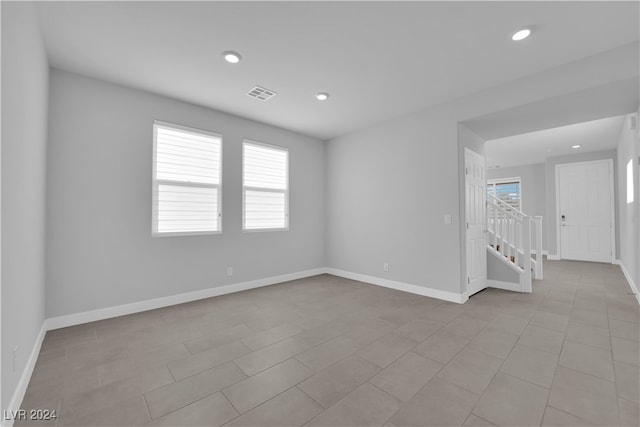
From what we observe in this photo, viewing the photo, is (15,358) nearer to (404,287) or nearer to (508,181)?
(404,287)

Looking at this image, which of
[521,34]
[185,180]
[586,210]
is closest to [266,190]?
[185,180]

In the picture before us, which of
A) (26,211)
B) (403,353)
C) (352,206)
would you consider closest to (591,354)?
(403,353)

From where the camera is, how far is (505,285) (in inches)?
171

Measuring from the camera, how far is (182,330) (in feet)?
9.40

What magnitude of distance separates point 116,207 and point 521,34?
4.59 meters

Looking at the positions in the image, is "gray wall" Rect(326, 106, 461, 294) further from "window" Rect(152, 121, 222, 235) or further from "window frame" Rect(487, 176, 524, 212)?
"window frame" Rect(487, 176, 524, 212)

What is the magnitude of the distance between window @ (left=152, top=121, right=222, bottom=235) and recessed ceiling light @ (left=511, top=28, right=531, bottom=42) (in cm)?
377

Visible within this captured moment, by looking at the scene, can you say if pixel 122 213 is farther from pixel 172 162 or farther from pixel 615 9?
pixel 615 9

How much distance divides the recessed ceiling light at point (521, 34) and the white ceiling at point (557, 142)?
3.42 m

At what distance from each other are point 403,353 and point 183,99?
4.07m

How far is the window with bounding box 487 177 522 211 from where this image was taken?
29.1ft

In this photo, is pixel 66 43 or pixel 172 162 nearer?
pixel 66 43

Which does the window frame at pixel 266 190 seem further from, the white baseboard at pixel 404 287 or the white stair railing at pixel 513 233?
the white stair railing at pixel 513 233

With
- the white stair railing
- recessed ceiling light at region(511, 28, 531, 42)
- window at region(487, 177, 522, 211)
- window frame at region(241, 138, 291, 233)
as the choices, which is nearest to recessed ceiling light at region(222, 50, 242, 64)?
window frame at region(241, 138, 291, 233)
